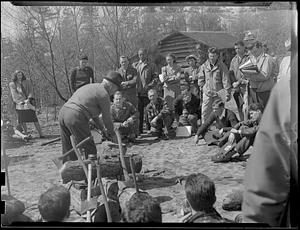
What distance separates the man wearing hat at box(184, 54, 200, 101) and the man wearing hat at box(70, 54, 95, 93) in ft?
5.46

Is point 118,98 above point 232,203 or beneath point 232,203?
above

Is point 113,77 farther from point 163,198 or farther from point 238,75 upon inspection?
point 238,75

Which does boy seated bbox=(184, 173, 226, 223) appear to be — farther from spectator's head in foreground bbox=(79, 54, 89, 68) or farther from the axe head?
spectator's head in foreground bbox=(79, 54, 89, 68)

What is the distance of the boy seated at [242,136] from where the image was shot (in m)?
4.61

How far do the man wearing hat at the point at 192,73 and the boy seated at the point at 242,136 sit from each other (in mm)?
885

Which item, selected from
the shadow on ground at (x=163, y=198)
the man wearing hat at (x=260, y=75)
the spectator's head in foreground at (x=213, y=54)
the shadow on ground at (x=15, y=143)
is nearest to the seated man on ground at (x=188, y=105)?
the spectator's head in foreground at (x=213, y=54)

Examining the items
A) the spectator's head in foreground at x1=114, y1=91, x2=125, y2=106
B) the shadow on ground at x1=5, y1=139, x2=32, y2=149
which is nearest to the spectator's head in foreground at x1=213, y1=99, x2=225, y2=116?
the spectator's head in foreground at x1=114, y1=91, x2=125, y2=106

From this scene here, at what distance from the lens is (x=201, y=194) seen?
2.22 meters

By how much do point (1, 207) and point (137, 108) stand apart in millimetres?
3755

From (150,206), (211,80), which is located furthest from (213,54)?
(150,206)

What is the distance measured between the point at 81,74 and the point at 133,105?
46.3 inches

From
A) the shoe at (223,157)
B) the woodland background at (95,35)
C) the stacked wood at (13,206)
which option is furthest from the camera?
the shoe at (223,157)

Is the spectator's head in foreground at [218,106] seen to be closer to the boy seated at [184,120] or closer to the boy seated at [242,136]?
the boy seated at [242,136]

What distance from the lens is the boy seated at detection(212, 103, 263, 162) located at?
461cm
